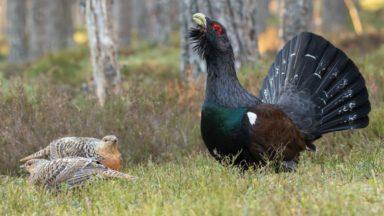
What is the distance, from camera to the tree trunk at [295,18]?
13211mm

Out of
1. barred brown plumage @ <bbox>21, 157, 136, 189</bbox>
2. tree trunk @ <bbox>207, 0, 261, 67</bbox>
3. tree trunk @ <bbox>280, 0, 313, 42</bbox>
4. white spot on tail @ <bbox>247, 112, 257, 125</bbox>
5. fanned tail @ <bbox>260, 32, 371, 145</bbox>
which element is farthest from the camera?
tree trunk @ <bbox>280, 0, 313, 42</bbox>

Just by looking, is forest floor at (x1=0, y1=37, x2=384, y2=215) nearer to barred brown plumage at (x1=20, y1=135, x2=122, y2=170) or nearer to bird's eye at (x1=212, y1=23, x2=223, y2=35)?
barred brown plumage at (x1=20, y1=135, x2=122, y2=170)

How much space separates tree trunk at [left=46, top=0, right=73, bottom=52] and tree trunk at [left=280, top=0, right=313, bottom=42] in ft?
48.7

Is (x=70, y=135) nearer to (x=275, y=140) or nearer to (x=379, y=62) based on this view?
(x=275, y=140)

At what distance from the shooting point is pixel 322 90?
751 cm

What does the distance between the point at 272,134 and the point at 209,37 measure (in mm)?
1175

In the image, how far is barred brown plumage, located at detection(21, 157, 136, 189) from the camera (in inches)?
250

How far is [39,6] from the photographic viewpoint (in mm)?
24703

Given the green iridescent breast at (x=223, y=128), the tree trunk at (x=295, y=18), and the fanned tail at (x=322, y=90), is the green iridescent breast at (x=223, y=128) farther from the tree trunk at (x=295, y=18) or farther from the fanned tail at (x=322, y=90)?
the tree trunk at (x=295, y=18)

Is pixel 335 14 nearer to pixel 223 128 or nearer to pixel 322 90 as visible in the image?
pixel 322 90

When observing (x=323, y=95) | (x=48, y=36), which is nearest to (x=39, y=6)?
(x=48, y=36)

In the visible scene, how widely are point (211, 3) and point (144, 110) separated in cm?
277

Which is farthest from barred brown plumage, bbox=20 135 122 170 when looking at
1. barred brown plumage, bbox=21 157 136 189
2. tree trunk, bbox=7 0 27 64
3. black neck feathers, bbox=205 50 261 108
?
tree trunk, bbox=7 0 27 64

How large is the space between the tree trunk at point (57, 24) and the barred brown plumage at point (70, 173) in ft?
66.3
